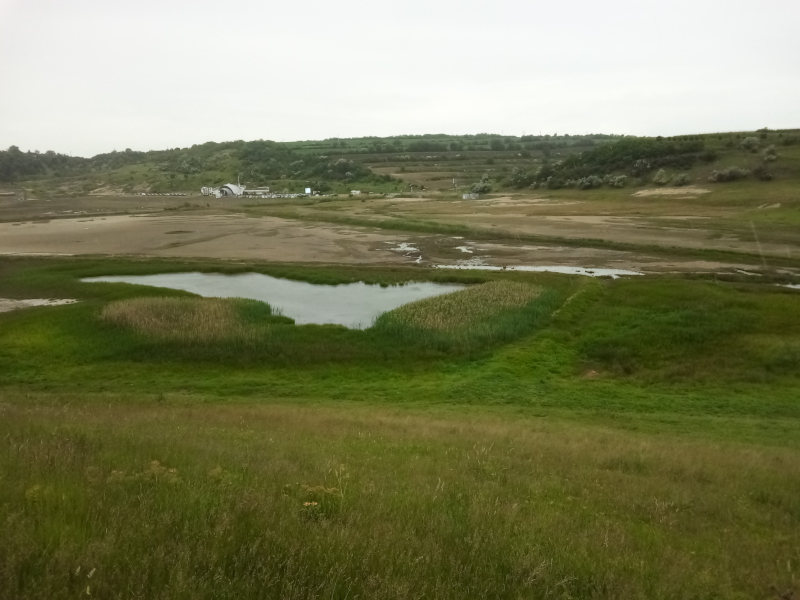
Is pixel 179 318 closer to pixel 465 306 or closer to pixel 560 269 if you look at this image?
pixel 465 306

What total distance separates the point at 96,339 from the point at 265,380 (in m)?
9.53

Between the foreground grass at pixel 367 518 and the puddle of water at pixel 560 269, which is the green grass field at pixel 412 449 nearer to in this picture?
the foreground grass at pixel 367 518

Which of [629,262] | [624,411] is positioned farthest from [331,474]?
[629,262]

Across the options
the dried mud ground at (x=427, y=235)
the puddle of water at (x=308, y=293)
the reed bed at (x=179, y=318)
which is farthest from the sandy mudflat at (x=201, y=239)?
the reed bed at (x=179, y=318)

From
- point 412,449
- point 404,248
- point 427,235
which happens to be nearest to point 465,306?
point 412,449

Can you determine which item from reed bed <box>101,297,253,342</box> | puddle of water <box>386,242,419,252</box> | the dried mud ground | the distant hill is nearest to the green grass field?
reed bed <box>101,297,253,342</box>

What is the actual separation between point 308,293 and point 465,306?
1256cm

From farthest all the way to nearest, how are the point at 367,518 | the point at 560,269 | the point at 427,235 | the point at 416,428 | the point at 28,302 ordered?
the point at 427,235, the point at 560,269, the point at 28,302, the point at 416,428, the point at 367,518

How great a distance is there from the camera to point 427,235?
67875mm

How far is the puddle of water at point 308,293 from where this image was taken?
114 ft

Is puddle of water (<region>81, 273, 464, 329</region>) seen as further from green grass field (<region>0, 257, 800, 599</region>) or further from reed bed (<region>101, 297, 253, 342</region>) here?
reed bed (<region>101, 297, 253, 342</region>)

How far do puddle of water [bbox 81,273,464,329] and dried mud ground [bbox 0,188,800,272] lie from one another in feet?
24.7

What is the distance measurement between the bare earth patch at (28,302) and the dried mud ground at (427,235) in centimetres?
1622

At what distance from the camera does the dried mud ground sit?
168 ft
